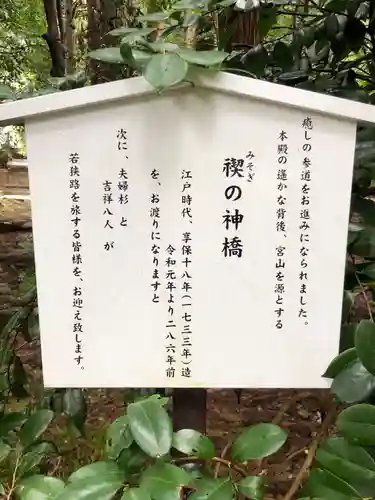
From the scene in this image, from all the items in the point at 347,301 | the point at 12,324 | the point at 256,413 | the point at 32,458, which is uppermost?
the point at 347,301

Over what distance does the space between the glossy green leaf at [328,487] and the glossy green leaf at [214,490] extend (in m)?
0.11

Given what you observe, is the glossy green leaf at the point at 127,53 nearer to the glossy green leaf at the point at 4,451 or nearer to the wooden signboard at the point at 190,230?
the wooden signboard at the point at 190,230

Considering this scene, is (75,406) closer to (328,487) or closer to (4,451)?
(4,451)

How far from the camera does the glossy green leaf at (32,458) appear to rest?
2.78 ft

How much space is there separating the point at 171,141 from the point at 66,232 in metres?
0.19

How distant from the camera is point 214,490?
27.1 inches

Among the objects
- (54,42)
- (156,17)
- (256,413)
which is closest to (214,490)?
(156,17)

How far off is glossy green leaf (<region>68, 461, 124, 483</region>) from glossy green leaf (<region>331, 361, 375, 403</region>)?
0.98 ft

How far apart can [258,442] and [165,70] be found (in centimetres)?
48

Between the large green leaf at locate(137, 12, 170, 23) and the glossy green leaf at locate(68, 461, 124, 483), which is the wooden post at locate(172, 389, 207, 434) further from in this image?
the large green leaf at locate(137, 12, 170, 23)

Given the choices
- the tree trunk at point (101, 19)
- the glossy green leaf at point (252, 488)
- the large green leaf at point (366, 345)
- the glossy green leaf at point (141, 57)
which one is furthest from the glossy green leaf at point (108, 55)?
the tree trunk at point (101, 19)

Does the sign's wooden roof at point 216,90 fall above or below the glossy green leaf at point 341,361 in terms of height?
above

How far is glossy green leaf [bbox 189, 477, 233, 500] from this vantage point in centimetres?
68

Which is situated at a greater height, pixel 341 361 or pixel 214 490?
pixel 341 361
